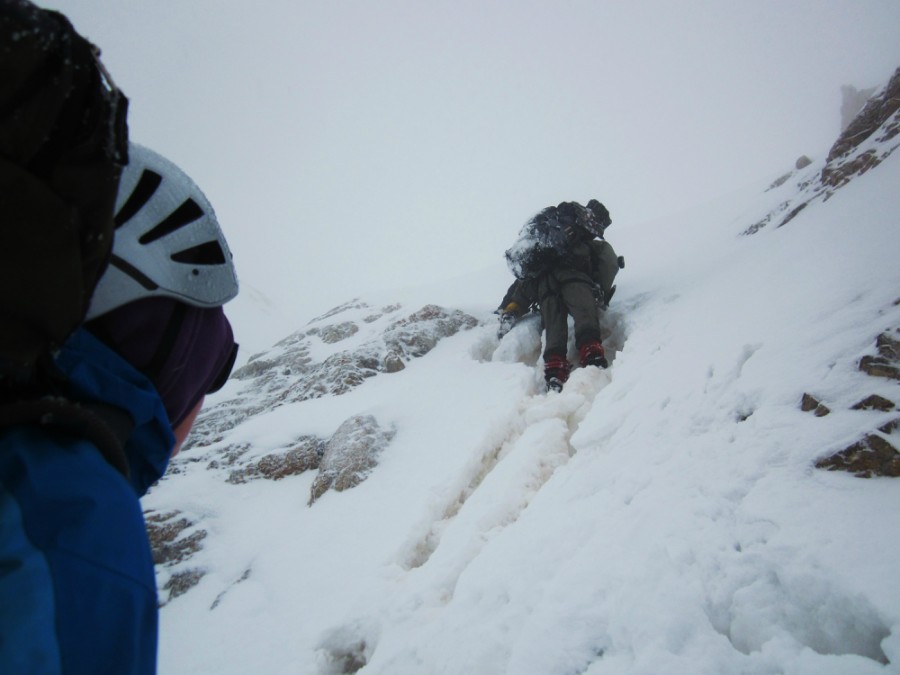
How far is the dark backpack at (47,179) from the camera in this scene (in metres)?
0.79

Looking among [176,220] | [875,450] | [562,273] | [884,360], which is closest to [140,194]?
[176,220]

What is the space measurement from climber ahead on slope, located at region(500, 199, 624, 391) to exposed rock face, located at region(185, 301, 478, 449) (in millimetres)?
3146

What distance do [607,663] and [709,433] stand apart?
1.89 meters

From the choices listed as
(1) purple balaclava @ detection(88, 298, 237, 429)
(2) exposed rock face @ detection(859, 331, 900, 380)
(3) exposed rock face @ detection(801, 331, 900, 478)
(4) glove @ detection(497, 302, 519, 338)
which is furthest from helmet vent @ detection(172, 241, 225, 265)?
(4) glove @ detection(497, 302, 519, 338)

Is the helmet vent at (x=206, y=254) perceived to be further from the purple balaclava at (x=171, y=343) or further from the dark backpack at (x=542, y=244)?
the dark backpack at (x=542, y=244)

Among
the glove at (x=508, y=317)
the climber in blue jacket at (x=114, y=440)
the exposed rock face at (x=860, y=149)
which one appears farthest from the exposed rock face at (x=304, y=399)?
the exposed rock face at (x=860, y=149)

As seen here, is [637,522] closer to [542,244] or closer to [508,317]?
[542,244]

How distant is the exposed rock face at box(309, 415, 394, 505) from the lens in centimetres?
714

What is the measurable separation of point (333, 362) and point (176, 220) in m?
11.2

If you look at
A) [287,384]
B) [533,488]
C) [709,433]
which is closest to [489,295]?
[287,384]

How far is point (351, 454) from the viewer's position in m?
7.49

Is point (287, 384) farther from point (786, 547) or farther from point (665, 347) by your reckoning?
point (786, 547)

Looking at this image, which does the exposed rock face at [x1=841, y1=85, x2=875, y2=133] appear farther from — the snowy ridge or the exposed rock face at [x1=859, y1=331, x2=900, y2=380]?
the exposed rock face at [x1=859, y1=331, x2=900, y2=380]

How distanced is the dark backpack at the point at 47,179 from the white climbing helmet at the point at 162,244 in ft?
1.80
